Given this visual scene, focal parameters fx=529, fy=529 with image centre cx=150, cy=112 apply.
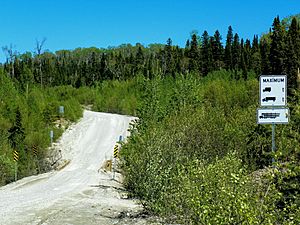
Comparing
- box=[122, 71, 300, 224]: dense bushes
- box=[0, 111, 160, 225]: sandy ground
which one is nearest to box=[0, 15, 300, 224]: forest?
box=[122, 71, 300, 224]: dense bushes

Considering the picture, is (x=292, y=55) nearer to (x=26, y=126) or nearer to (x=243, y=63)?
(x=26, y=126)

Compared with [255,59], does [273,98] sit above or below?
below

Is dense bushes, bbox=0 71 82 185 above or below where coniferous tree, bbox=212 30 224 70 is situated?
below

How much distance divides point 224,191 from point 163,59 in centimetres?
10899

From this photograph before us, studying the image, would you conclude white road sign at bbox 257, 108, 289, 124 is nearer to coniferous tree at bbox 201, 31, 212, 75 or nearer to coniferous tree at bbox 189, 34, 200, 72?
coniferous tree at bbox 189, 34, 200, 72

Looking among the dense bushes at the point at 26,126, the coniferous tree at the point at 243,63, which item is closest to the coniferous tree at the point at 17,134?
the dense bushes at the point at 26,126

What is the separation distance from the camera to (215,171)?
954 cm

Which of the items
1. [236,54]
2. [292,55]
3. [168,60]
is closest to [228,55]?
[236,54]

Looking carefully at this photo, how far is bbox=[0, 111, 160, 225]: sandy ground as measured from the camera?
66.0 ft

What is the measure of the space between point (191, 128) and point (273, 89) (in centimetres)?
970

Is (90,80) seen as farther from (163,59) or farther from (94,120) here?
(94,120)

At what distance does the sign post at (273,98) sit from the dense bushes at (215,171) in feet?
1.26

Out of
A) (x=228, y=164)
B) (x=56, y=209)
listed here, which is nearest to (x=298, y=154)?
(x=228, y=164)

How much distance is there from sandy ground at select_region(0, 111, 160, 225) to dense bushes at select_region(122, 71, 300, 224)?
1.35 metres
